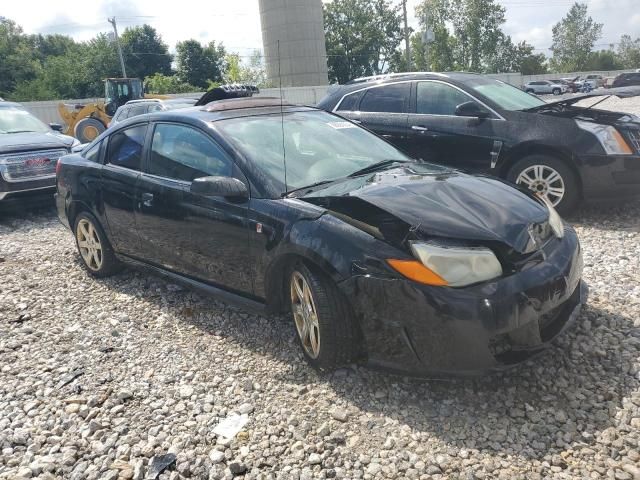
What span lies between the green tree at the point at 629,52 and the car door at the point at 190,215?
8917 centimetres

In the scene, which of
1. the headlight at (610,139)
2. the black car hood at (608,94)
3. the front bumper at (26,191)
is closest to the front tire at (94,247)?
the front bumper at (26,191)

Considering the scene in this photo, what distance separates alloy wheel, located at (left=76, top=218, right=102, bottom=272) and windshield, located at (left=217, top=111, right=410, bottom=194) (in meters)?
1.94

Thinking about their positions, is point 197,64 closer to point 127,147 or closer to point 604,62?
point 604,62

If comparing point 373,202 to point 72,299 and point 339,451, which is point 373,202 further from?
point 72,299

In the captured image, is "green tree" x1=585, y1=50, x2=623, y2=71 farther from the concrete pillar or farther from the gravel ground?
the gravel ground

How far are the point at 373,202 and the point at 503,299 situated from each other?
0.82 m

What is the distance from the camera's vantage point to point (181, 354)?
11.4 feet

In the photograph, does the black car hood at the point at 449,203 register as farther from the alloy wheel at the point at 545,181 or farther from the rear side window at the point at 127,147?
the alloy wheel at the point at 545,181

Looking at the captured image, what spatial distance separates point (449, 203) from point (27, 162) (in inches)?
275

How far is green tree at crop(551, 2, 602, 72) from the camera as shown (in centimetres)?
8500

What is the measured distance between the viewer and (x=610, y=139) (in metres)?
5.23

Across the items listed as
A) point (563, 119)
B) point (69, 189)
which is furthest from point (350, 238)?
point (563, 119)

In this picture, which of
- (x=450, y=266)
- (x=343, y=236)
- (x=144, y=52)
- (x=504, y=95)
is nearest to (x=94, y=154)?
(x=343, y=236)

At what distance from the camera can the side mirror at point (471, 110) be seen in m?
5.79
